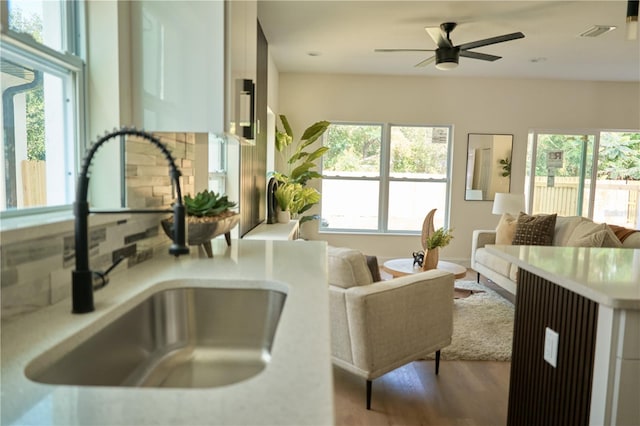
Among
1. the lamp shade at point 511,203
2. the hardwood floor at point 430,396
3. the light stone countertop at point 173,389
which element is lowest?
the hardwood floor at point 430,396

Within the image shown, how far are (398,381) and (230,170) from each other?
2049mm

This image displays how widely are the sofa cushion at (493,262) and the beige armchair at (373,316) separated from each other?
1809 millimetres

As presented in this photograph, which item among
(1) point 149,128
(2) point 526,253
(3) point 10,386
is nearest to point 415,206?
(2) point 526,253

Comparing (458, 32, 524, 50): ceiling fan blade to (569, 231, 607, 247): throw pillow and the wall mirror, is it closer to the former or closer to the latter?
(569, 231, 607, 247): throw pillow

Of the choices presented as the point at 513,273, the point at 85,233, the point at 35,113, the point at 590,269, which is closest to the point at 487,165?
Result: the point at 513,273

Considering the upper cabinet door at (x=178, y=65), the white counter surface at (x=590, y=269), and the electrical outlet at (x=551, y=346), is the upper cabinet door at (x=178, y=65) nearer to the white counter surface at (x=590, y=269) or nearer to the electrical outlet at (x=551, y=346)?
the white counter surface at (x=590, y=269)

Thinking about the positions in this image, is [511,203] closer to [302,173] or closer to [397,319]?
[302,173]

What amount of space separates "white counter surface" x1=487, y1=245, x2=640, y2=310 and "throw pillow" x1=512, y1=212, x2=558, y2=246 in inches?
87.0

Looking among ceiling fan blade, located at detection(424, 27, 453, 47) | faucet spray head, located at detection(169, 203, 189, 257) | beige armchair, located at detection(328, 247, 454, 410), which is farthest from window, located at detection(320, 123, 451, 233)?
faucet spray head, located at detection(169, 203, 189, 257)

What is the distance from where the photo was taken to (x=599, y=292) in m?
1.31

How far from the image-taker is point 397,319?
2.34 metres

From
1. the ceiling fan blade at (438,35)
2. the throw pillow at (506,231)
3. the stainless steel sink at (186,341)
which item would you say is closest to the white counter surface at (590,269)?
the stainless steel sink at (186,341)

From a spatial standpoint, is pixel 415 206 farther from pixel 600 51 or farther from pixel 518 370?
pixel 518 370

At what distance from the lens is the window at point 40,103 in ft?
3.78
